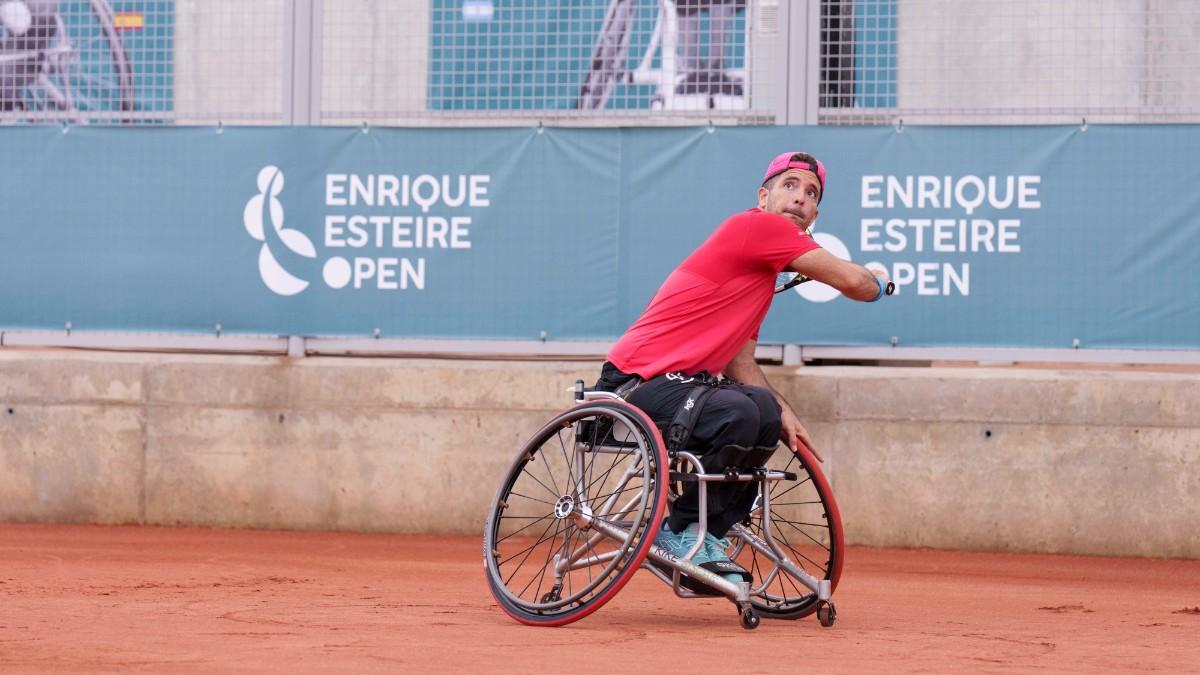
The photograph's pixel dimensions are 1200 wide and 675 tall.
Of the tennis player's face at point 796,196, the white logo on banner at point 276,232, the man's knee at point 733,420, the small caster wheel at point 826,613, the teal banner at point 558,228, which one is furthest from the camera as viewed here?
the white logo on banner at point 276,232

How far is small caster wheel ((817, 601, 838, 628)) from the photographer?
19.0ft

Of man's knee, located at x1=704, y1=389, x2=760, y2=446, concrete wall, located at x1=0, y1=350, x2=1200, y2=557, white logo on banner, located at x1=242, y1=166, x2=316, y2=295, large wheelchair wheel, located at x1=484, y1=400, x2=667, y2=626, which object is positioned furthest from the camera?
white logo on banner, located at x1=242, y1=166, x2=316, y2=295

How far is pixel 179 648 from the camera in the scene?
4875mm

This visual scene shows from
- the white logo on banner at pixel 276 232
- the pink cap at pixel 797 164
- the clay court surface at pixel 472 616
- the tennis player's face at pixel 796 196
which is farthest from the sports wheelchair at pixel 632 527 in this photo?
the white logo on banner at pixel 276 232

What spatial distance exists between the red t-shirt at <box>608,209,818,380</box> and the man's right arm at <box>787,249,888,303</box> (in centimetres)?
8

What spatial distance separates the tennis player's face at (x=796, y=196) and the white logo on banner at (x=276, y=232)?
13.1 feet

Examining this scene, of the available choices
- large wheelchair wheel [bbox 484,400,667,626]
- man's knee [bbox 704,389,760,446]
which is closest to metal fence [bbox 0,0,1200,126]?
large wheelchair wheel [bbox 484,400,667,626]

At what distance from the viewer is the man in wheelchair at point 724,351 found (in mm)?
5516

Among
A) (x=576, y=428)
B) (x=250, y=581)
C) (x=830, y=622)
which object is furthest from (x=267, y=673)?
(x=250, y=581)

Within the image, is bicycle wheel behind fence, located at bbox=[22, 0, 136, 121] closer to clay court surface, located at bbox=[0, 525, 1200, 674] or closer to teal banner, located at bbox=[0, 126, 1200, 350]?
teal banner, located at bbox=[0, 126, 1200, 350]

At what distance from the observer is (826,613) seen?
5.79 meters

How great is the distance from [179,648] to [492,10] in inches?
210

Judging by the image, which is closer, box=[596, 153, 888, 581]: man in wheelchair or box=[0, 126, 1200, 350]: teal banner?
box=[596, 153, 888, 581]: man in wheelchair

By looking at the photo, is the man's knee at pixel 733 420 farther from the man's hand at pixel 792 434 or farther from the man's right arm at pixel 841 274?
the man's right arm at pixel 841 274
